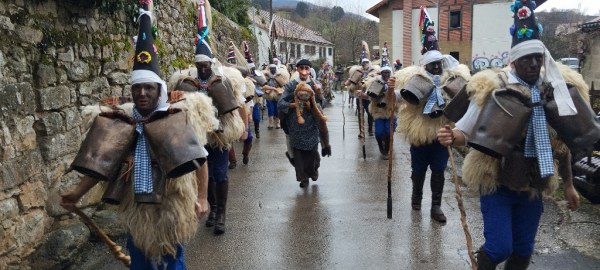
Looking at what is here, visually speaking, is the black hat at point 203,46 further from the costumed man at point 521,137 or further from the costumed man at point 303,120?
the costumed man at point 521,137

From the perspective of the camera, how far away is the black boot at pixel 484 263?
3.46m

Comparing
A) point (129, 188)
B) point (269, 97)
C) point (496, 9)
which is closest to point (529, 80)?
point (129, 188)

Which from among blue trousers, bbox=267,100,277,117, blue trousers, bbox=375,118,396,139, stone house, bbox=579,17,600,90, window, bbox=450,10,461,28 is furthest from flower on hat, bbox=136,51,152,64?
window, bbox=450,10,461,28

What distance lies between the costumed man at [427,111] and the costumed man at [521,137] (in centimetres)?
196

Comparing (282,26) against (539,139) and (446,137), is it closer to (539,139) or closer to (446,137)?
(446,137)

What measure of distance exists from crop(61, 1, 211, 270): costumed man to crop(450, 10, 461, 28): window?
1451 inches

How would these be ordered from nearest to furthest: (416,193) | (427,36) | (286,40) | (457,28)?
(427,36) < (416,193) < (286,40) < (457,28)

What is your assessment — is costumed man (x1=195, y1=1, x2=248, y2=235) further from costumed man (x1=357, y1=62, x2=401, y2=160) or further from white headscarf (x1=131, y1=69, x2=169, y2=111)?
costumed man (x1=357, y1=62, x2=401, y2=160)

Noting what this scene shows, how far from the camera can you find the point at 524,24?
347cm

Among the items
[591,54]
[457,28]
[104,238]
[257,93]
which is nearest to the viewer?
[104,238]

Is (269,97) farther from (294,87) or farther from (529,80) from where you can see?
(529,80)

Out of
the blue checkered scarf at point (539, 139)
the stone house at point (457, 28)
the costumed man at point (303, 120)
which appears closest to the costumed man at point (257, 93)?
the costumed man at point (303, 120)

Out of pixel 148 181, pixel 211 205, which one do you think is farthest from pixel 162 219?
pixel 211 205

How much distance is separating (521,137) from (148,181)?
235cm
